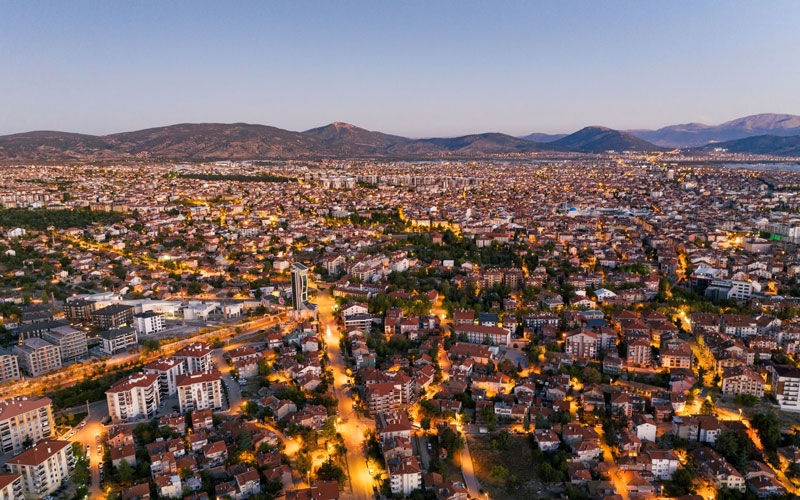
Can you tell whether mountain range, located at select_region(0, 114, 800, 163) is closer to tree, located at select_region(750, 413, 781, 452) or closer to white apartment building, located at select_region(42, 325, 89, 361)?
white apartment building, located at select_region(42, 325, 89, 361)

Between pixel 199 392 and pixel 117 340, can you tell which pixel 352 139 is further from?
pixel 199 392

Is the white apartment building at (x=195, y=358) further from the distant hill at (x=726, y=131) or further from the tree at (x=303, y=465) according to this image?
the distant hill at (x=726, y=131)

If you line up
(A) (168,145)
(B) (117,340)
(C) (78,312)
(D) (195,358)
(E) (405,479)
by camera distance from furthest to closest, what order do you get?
(A) (168,145) < (C) (78,312) < (B) (117,340) < (D) (195,358) < (E) (405,479)

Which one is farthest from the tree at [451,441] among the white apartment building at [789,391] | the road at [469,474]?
the white apartment building at [789,391]

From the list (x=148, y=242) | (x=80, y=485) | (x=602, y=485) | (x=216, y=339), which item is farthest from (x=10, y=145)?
(x=602, y=485)

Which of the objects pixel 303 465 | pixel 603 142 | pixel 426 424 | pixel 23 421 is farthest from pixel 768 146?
pixel 23 421

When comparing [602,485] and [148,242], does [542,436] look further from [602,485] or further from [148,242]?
[148,242]
